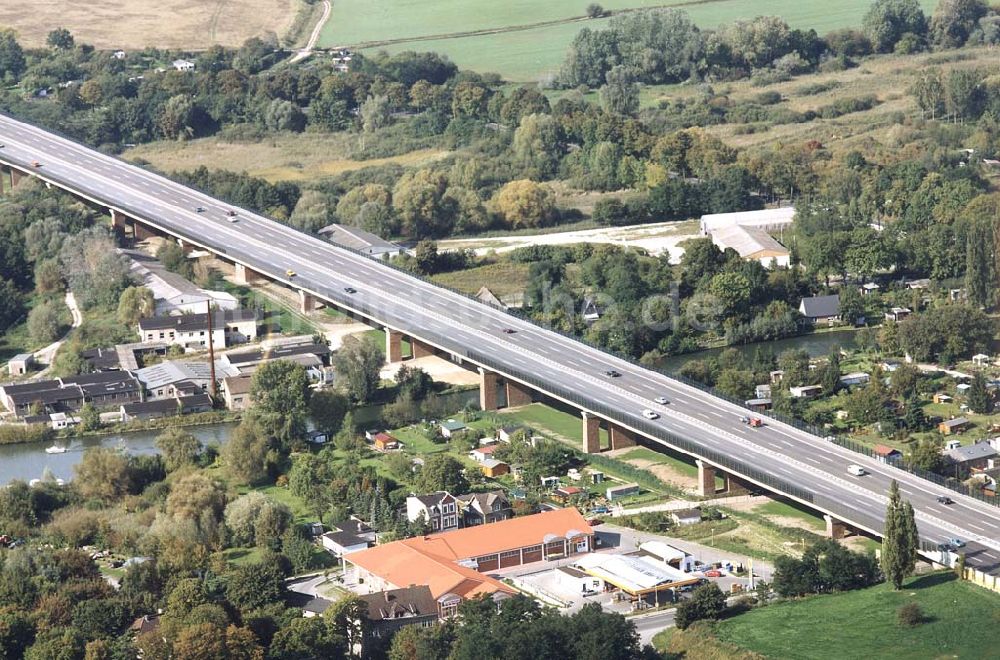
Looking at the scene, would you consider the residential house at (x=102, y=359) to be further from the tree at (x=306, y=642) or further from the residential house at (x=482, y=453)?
the tree at (x=306, y=642)

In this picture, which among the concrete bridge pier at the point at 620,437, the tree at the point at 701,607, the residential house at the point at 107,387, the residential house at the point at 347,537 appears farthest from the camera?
the residential house at the point at 107,387

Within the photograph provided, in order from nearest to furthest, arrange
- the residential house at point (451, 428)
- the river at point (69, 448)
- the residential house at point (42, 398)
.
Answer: the river at point (69, 448), the residential house at point (451, 428), the residential house at point (42, 398)

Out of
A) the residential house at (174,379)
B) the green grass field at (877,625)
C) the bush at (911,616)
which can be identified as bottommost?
the residential house at (174,379)

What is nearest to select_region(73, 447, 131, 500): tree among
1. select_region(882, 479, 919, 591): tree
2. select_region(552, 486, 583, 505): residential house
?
select_region(552, 486, 583, 505): residential house

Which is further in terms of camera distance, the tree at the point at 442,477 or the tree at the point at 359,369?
the tree at the point at 359,369

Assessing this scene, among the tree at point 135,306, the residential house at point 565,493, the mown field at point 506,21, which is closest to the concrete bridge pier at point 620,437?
the residential house at point 565,493

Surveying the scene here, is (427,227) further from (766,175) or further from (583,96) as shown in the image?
(583,96)
